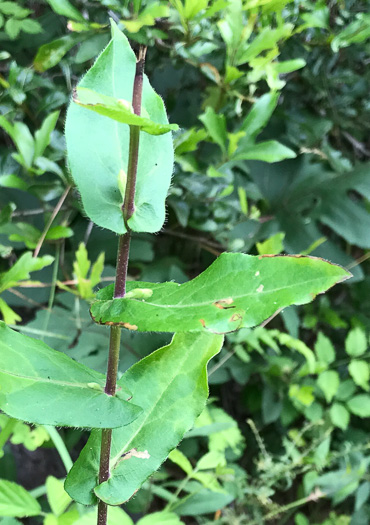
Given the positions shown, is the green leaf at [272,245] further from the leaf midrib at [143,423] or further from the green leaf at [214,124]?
the leaf midrib at [143,423]

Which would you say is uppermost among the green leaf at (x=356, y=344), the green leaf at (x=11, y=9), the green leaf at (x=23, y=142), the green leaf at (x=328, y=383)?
the green leaf at (x=11, y=9)

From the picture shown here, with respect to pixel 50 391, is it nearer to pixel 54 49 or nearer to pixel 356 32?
pixel 54 49

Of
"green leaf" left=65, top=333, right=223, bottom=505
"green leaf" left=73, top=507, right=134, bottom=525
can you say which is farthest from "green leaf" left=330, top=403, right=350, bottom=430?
"green leaf" left=65, top=333, right=223, bottom=505

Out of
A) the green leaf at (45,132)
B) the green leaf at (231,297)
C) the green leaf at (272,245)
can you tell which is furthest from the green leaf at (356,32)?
the green leaf at (231,297)

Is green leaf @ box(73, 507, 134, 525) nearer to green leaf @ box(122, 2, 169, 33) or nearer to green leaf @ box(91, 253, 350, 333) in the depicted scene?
green leaf @ box(91, 253, 350, 333)

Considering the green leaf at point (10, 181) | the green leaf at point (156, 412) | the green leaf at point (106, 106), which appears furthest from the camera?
the green leaf at point (10, 181)

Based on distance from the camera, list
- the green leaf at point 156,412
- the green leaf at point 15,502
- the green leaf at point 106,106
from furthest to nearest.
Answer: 1. the green leaf at point 15,502
2. the green leaf at point 156,412
3. the green leaf at point 106,106

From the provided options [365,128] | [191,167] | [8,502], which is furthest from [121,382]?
[365,128]
